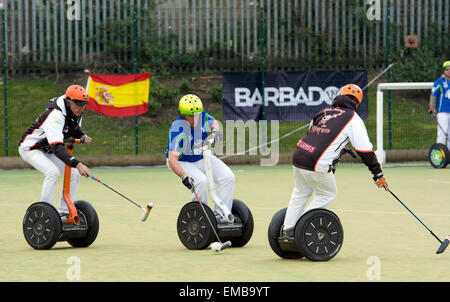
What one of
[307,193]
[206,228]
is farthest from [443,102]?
[307,193]

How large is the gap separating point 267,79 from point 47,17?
19.8ft

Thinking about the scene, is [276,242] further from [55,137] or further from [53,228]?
[55,137]

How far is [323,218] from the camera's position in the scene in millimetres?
8852

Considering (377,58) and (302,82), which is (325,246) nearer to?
(302,82)

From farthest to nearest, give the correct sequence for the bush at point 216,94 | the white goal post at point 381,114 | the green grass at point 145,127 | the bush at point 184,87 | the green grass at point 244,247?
the bush at point 184,87 → the bush at point 216,94 → the green grass at point 145,127 → the white goal post at point 381,114 → the green grass at point 244,247

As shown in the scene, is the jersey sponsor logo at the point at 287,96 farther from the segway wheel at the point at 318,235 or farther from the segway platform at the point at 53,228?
the segway wheel at the point at 318,235

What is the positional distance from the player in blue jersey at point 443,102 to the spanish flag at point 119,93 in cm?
652

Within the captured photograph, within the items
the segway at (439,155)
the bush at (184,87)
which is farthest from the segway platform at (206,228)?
the bush at (184,87)

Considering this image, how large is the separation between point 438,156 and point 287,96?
3901 millimetres

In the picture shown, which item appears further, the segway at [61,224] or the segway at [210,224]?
the segway at [61,224]

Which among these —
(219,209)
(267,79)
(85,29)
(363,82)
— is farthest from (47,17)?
(219,209)

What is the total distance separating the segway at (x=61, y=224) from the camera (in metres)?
9.95

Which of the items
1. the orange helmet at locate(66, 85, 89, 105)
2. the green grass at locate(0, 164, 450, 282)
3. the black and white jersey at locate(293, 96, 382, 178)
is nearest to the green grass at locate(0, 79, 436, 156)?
the green grass at locate(0, 164, 450, 282)
